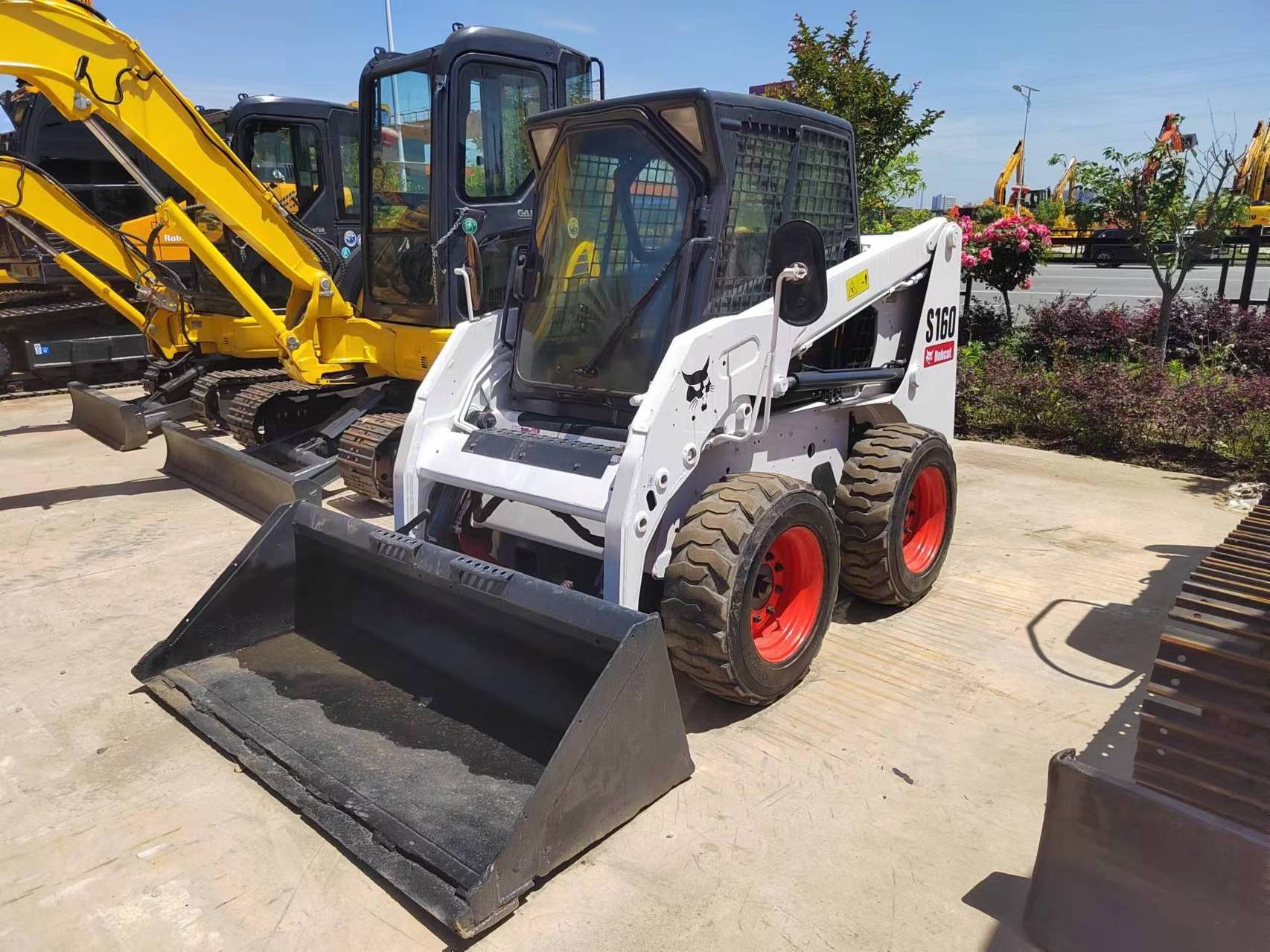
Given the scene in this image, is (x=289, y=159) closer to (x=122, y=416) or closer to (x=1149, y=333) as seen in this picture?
(x=122, y=416)

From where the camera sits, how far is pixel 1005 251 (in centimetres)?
986

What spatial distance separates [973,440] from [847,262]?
490cm

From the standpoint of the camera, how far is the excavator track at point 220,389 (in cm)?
836

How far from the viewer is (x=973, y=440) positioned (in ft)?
27.9

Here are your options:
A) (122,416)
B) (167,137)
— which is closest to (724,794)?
(167,137)

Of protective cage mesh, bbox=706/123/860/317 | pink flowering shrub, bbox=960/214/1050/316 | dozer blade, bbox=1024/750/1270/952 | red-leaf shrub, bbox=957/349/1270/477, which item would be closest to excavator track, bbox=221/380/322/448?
protective cage mesh, bbox=706/123/860/317

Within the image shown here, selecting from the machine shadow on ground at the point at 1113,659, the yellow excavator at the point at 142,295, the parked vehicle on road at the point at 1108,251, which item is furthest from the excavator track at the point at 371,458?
the parked vehicle on road at the point at 1108,251

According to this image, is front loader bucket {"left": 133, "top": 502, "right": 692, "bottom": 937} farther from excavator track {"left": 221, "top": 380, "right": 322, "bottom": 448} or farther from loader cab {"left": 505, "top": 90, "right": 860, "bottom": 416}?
excavator track {"left": 221, "top": 380, "right": 322, "bottom": 448}

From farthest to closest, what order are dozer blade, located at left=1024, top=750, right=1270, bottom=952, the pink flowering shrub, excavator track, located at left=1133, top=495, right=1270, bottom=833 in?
the pink flowering shrub
excavator track, located at left=1133, top=495, right=1270, bottom=833
dozer blade, located at left=1024, top=750, right=1270, bottom=952

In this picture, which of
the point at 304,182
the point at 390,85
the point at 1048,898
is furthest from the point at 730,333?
the point at 304,182

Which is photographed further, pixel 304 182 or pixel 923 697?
pixel 304 182

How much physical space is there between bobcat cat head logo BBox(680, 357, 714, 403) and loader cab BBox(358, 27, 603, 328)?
317 centimetres

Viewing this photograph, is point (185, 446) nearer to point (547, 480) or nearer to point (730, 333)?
point (547, 480)

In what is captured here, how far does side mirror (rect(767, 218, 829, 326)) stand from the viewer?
3498 millimetres
